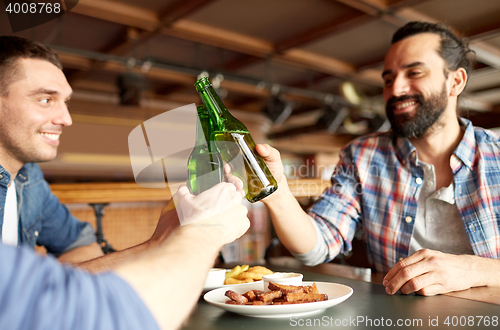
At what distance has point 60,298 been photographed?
327 mm

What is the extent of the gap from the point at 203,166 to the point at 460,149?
1.01 m

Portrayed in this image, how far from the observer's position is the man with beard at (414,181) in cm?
115

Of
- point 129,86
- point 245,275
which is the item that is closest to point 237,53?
point 129,86

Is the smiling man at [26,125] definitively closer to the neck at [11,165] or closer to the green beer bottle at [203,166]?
the neck at [11,165]

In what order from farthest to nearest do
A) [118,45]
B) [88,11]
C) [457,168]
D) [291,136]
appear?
[291,136]
[118,45]
[88,11]
[457,168]

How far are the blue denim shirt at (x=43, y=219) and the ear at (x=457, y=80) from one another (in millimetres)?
1292

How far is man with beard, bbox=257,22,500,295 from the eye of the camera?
1154mm

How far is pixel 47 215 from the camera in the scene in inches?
49.9

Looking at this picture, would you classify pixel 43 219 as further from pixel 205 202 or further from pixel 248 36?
pixel 248 36

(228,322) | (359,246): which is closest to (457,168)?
(359,246)

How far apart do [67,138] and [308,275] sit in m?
4.89

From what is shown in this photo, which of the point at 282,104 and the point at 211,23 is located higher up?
the point at 211,23

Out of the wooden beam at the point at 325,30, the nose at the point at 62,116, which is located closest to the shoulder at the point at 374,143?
the nose at the point at 62,116

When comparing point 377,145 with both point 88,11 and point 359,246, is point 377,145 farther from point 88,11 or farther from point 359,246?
point 88,11
